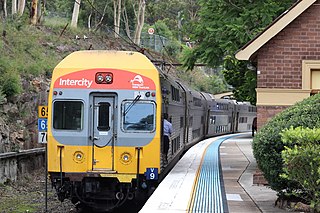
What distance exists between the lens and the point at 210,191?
14.2 m

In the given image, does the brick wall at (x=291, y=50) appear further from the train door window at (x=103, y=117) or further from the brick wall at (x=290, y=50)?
→ the train door window at (x=103, y=117)

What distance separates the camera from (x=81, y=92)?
46.2 ft

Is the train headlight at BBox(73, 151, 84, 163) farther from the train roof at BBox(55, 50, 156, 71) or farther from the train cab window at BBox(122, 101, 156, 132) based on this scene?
the train roof at BBox(55, 50, 156, 71)

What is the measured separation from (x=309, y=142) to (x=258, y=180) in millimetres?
6532

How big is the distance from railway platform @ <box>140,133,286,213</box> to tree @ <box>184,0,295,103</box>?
3103 millimetres

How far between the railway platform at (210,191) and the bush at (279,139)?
0.63 metres

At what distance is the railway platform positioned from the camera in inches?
470

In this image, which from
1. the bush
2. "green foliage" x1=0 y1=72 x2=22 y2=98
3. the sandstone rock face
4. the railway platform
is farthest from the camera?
"green foliage" x1=0 y1=72 x2=22 y2=98

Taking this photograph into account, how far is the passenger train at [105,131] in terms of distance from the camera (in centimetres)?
1391

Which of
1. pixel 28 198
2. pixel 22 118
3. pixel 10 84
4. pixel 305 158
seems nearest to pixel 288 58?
pixel 305 158

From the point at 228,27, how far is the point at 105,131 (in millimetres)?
6452

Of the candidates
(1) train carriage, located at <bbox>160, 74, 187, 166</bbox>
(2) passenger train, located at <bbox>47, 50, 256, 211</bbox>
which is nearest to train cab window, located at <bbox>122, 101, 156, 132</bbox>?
(2) passenger train, located at <bbox>47, 50, 256, 211</bbox>

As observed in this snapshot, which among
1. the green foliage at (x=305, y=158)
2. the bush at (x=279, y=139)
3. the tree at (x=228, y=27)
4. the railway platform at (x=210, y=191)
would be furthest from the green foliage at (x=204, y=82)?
the green foliage at (x=305, y=158)

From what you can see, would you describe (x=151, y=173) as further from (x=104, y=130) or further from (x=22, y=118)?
(x=22, y=118)
